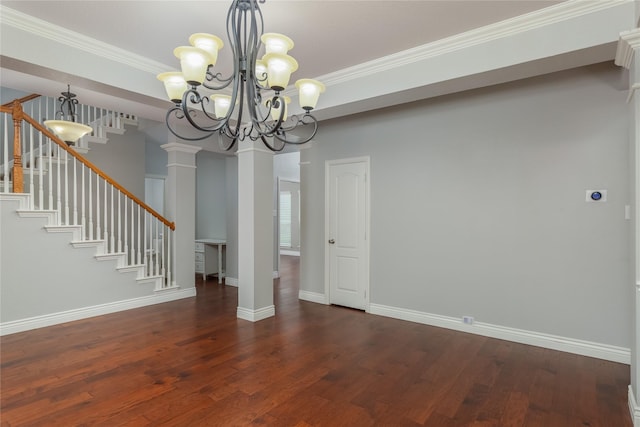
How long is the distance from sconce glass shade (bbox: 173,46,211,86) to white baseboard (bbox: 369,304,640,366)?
12.0ft

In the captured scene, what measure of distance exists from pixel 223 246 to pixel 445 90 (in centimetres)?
528

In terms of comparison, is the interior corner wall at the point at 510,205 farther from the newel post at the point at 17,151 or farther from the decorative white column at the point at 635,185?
the newel post at the point at 17,151

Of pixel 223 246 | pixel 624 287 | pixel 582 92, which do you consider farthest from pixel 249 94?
pixel 223 246

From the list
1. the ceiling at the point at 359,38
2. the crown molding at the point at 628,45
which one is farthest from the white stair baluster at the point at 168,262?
the crown molding at the point at 628,45

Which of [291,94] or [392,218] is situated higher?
[291,94]

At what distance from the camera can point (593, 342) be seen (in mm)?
3258

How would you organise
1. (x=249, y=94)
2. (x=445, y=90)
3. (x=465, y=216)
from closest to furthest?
(x=249, y=94)
(x=445, y=90)
(x=465, y=216)

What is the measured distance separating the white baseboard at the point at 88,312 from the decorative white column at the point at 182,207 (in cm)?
20

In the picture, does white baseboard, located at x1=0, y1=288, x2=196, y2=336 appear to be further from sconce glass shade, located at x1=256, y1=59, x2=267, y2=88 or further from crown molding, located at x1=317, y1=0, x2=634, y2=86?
crown molding, located at x1=317, y1=0, x2=634, y2=86

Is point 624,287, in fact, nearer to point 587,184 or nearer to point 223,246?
point 587,184

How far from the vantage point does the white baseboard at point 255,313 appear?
14.3ft

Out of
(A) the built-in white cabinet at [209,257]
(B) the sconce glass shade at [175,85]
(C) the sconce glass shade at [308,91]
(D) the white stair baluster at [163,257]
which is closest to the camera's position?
(B) the sconce glass shade at [175,85]

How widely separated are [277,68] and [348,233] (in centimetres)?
320

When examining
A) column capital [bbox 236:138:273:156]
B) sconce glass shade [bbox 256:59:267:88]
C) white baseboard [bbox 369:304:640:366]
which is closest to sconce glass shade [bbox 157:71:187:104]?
sconce glass shade [bbox 256:59:267:88]
